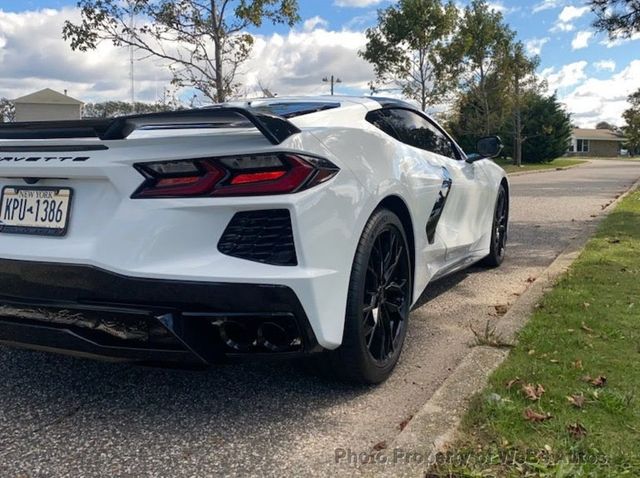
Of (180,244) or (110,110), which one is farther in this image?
(110,110)

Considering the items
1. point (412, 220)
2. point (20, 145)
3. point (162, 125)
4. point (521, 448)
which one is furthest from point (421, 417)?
point (20, 145)

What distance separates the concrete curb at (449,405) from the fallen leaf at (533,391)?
0.64ft

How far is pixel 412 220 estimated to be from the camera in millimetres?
3346

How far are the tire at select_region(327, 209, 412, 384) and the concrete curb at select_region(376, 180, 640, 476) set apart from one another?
0.34 m

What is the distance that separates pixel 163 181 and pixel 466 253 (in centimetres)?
287

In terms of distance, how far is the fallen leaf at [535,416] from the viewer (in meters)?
2.48

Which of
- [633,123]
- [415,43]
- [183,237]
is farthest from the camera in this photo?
[633,123]

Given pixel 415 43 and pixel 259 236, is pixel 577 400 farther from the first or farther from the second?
pixel 415 43

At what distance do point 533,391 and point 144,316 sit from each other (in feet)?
5.68

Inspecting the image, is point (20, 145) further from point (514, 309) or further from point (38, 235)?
point (514, 309)

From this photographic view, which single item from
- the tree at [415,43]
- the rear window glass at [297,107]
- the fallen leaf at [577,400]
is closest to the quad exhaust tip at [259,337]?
the rear window glass at [297,107]

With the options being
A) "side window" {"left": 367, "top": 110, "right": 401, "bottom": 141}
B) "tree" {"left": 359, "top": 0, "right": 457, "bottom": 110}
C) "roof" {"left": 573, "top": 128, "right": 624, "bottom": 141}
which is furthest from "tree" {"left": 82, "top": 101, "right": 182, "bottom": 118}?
"roof" {"left": 573, "top": 128, "right": 624, "bottom": 141}

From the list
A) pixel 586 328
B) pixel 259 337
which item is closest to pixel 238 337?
pixel 259 337

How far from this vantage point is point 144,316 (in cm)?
235
